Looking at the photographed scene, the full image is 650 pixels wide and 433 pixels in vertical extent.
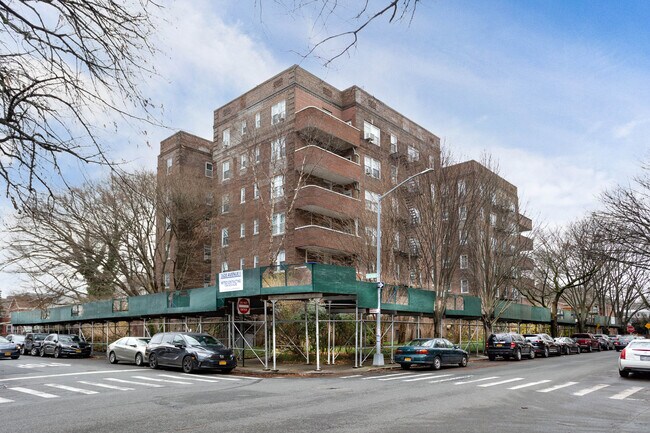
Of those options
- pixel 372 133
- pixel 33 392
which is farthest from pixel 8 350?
pixel 372 133

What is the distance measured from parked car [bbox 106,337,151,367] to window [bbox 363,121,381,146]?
2276 centimetres

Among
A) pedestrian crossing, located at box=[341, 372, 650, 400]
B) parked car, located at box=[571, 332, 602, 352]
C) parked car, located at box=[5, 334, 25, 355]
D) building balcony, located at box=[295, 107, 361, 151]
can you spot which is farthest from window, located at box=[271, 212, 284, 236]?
parked car, located at box=[571, 332, 602, 352]

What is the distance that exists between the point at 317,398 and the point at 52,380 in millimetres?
10814

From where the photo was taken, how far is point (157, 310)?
1124 inches

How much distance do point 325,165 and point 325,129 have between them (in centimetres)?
266

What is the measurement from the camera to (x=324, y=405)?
11.7 m

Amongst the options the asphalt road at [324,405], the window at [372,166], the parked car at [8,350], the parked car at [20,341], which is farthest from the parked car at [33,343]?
the window at [372,166]

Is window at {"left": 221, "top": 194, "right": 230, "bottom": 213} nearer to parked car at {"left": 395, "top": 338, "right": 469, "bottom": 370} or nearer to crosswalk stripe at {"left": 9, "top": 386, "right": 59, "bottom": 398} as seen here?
parked car at {"left": 395, "top": 338, "right": 469, "bottom": 370}

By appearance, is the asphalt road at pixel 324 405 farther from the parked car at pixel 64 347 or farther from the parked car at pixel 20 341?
the parked car at pixel 20 341

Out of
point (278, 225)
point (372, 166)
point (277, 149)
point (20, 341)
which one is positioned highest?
point (277, 149)

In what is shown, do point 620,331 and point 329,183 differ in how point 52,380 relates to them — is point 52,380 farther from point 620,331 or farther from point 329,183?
point 620,331

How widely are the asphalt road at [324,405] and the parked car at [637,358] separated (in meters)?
0.51

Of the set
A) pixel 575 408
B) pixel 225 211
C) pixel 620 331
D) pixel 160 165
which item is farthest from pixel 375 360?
pixel 620 331

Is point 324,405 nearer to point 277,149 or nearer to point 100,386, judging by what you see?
point 100,386
